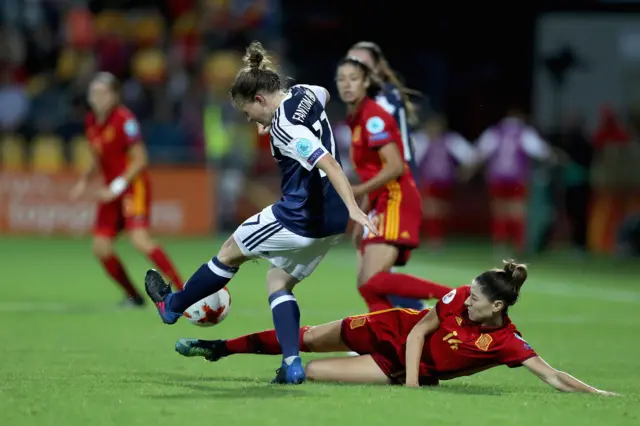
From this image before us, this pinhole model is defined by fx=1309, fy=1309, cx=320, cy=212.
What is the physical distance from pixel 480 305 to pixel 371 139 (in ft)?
7.59

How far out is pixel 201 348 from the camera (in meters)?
7.43

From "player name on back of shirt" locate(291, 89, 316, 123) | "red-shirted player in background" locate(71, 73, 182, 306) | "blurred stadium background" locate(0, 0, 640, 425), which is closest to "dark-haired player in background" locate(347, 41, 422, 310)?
"player name on back of shirt" locate(291, 89, 316, 123)

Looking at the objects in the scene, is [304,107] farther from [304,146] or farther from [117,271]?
[117,271]

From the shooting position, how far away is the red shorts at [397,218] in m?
8.88

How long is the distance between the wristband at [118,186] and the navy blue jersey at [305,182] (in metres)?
4.86

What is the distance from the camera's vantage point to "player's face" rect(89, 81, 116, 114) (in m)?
12.1

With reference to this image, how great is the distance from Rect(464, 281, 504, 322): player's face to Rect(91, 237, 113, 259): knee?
5.73 m

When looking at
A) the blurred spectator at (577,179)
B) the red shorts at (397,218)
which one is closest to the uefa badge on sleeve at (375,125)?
the red shorts at (397,218)

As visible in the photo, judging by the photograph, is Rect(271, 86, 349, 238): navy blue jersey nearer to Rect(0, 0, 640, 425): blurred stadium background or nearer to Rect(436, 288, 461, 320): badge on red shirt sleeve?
Rect(436, 288, 461, 320): badge on red shirt sleeve

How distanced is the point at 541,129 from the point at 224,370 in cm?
1548

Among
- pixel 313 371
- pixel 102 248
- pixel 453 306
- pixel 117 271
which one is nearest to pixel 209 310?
pixel 313 371

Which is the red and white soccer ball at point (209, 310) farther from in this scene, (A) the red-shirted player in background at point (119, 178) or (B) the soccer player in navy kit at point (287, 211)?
(A) the red-shirted player in background at point (119, 178)

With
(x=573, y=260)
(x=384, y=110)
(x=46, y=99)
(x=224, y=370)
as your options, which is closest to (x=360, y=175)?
(x=384, y=110)

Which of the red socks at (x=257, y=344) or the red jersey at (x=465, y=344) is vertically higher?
the red jersey at (x=465, y=344)
